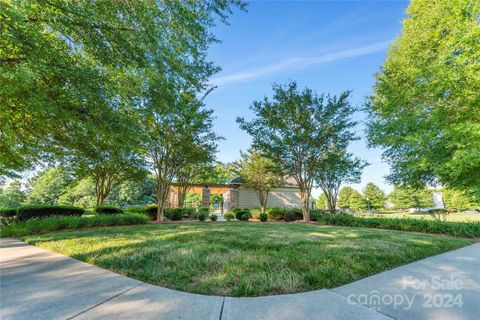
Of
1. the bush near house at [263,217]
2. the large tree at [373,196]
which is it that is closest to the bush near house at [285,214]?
the bush near house at [263,217]

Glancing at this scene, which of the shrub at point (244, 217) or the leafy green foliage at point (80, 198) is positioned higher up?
the leafy green foliage at point (80, 198)

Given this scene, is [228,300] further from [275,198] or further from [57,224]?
[275,198]

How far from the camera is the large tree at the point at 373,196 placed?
44.9 m

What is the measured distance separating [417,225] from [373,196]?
41.9m

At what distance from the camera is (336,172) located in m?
15.0

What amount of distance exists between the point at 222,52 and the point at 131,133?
529 cm

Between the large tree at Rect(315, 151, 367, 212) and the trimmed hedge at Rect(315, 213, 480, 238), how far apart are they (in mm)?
3444

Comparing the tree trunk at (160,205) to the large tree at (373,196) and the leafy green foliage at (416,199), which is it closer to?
the large tree at (373,196)

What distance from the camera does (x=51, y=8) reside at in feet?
15.1

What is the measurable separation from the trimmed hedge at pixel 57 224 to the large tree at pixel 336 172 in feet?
41.9

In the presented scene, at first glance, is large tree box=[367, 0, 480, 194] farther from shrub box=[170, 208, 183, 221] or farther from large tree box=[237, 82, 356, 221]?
shrub box=[170, 208, 183, 221]

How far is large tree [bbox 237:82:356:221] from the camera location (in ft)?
44.5

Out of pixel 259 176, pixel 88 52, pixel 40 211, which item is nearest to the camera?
pixel 88 52

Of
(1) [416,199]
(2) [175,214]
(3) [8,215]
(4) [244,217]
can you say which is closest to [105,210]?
(3) [8,215]
